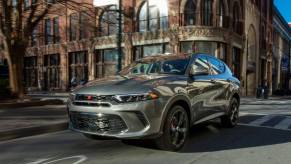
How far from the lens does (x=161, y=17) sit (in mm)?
29516

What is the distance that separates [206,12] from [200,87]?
2270cm

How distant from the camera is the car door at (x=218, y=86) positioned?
747cm

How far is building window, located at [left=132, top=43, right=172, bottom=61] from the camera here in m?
28.9

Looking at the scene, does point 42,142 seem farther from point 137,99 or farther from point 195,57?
point 195,57

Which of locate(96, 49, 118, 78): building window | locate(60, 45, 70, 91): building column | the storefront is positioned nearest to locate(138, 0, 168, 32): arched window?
locate(96, 49, 118, 78): building window

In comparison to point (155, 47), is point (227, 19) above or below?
above

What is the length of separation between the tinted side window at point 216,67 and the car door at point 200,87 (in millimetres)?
379

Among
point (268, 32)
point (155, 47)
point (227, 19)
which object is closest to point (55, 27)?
point (155, 47)

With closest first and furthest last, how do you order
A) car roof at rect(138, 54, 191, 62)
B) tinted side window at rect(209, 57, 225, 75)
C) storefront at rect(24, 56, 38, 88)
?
1. car roof at rect(138, 54, 191, 62)
2. tinted side window at rect(209, 57, 225, 75)
3. storefront at rect(24, 56, 38, 88)

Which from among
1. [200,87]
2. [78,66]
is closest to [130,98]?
[200,87]

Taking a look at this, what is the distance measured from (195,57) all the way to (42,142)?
11.5ft

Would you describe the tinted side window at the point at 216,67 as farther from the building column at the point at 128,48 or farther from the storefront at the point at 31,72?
the storefront at the point at 31,72

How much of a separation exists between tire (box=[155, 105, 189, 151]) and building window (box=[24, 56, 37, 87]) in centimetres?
3583

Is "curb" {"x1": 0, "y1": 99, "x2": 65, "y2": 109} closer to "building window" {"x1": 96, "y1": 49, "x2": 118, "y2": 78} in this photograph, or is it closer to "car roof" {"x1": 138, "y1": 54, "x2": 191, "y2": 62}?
"car roof" {"x1": 138, "y1": 54, "x2": 191, "y2": 62}
